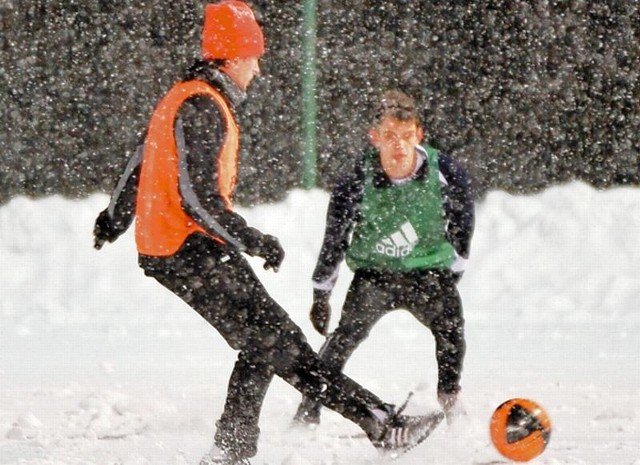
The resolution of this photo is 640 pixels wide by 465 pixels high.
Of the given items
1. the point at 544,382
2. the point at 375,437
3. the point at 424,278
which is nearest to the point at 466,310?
the point at 544,382

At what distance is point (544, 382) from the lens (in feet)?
25.1

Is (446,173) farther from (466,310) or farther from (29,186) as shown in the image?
(29,186)

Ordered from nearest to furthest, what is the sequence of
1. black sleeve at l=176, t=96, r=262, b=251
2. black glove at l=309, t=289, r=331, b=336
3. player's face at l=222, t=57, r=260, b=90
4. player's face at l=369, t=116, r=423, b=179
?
black sleeve at l=176, t=96, r=262, b=251, player's face at l=222, t=57, r=260, b=90, player's face at l=369, t=116, r=423, b=179, black glove at l=309, t=289, r=331, b=336

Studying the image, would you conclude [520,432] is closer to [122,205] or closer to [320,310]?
[320,310]

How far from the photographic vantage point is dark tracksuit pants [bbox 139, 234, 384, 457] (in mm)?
5137

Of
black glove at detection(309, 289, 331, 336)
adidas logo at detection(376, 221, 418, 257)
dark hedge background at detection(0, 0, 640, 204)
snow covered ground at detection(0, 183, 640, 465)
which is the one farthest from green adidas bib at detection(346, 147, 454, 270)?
dark hedge background at detection(0, 0, 640, 204)

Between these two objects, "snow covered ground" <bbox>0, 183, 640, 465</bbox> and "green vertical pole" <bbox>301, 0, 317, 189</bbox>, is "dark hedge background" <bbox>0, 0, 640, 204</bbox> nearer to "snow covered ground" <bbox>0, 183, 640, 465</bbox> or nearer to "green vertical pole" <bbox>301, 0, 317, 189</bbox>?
"green vertical pole" <bbox>301, 0, 317, 189</bbox>

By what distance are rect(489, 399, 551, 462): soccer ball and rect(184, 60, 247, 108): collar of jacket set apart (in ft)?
5.60

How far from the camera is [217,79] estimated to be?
516 centimetres

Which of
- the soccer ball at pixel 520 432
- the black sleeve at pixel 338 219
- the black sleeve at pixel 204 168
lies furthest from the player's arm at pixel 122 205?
the soccer ball at pixel 520 432

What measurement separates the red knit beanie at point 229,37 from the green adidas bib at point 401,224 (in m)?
1.14

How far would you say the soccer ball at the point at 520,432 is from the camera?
5547mm

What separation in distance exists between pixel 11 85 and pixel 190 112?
6744mm

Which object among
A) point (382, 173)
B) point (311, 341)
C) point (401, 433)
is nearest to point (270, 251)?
point (401, 433)
